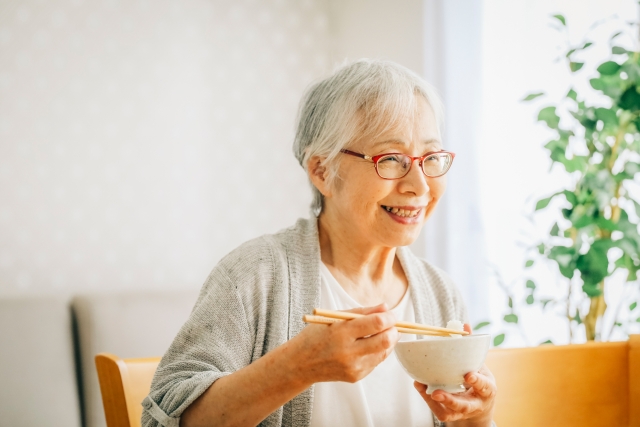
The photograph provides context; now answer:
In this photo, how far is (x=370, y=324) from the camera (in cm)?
95

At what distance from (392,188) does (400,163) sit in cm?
6

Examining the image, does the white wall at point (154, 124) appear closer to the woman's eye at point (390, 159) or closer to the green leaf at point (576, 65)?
the green leaf at point (576, 65)

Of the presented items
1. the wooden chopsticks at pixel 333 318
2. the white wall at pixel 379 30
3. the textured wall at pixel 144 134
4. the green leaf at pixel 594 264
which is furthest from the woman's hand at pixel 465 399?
the white wall at pixel 379 30

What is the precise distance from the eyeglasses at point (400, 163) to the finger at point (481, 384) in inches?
18.3

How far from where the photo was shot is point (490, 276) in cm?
279

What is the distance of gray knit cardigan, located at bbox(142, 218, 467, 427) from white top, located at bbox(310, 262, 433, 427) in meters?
0.05

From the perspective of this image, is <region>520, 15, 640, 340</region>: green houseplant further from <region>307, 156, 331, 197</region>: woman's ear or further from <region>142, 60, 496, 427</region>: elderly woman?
<region>307, 156, 331, 197</region>: woman's ear

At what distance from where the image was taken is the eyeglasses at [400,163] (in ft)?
4.49

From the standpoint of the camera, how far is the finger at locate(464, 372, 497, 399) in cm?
108

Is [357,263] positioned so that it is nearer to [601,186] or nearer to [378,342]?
[378,342]

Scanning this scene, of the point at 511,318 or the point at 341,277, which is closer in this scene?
the point at 341,277

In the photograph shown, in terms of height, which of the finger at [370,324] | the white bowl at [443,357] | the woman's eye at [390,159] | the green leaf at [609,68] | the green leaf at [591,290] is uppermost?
the green leaf at [609,68]

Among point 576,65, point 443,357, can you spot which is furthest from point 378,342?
point 576,65

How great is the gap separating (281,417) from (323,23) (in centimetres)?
272
